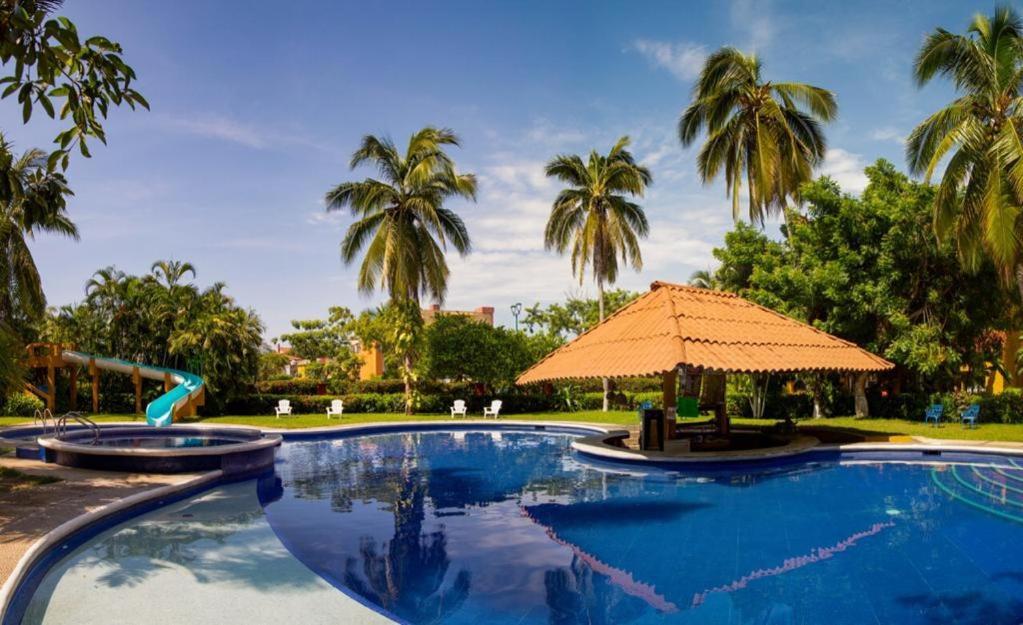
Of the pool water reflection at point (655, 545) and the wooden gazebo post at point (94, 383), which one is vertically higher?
the wooden gazebo post at point (94, 383)

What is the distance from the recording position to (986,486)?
38.3 feet

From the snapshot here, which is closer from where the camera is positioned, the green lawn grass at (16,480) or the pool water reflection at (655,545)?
the pool water reflection at (655,545)

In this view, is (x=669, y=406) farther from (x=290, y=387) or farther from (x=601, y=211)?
(x=290, y=387)

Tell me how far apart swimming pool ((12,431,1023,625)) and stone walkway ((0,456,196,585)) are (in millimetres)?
474

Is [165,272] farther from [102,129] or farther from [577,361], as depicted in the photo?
[102,129]

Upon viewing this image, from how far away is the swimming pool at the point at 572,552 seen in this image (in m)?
5.91

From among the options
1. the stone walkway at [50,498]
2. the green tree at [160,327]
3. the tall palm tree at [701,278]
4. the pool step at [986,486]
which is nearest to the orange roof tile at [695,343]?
the pool step at [986,486]

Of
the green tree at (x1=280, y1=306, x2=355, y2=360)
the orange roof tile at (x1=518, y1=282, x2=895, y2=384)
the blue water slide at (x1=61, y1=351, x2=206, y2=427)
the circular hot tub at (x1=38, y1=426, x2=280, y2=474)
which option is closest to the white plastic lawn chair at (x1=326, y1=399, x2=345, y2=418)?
the blue water slide at (x1=61, y1=351, x2=206, y2=427)

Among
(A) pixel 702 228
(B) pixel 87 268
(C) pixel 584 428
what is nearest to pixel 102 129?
(C) pixel 584 428

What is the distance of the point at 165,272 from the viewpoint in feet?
115

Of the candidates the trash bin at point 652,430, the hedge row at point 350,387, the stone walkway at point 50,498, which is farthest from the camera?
the hedge row at point 350,387

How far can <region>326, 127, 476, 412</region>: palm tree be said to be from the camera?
26.0 meters

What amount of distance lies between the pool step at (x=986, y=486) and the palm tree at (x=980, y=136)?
5494 mm

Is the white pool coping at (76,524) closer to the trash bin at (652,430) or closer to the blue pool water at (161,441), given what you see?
the blue pool water at (161,441)
